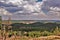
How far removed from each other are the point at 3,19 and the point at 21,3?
1.16 feet

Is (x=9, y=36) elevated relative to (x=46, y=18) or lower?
lower

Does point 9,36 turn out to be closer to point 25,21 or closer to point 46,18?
point 25,21

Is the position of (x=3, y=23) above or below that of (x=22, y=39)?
above

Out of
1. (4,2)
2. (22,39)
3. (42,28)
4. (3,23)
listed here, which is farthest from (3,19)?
(42,28)

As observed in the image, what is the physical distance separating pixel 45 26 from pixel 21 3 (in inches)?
19.2

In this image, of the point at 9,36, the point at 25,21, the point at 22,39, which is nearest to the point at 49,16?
the point at 25,21

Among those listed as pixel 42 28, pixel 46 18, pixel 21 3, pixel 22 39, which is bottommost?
pixel 22 39

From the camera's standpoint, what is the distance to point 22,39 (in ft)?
6.26

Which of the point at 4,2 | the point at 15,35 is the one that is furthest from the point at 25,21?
the point at 4,2

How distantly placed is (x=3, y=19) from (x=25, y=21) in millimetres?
324

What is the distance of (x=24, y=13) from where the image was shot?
194 centimetres

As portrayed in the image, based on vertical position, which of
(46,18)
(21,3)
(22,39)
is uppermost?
(21,3)

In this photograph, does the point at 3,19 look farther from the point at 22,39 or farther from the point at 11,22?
the point at 22,39

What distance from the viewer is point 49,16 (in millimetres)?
1925
